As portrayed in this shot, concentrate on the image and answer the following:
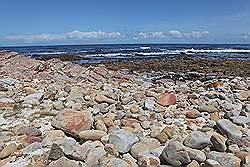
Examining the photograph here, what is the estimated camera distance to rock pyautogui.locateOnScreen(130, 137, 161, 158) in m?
4.63

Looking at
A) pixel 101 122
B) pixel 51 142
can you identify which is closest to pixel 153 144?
pixel 101 122

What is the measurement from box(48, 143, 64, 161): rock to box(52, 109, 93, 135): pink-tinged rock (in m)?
0.65

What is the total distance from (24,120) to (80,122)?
1.27 meters

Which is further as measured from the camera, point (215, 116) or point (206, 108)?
point (206, 108)

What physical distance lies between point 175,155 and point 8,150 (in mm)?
2237

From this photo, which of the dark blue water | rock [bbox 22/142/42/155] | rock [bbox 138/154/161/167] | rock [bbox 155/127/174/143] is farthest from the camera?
the dark blue water

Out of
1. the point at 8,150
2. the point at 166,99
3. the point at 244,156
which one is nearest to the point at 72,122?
the point at 8,150

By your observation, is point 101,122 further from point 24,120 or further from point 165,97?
point 165,97

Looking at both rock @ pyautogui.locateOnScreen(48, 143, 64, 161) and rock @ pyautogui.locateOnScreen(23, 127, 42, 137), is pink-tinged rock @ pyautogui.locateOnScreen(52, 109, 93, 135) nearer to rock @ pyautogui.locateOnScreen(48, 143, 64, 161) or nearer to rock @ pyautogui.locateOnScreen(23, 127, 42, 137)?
rock @ pyautogui.locateOnScreen(23, 127, 42, 137)

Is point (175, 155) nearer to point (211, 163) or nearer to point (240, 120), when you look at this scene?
point (211, 163)

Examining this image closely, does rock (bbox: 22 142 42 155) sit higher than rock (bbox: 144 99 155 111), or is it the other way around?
rock (bbox: 144 99 155 111)

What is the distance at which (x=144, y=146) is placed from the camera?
4.78 metres

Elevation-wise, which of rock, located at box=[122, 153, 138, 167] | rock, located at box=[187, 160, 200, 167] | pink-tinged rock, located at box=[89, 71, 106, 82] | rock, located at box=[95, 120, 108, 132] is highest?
rock, located at box=[95, 120, 108, 132]

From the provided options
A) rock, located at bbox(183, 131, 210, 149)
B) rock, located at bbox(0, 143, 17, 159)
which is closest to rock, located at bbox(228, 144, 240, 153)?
rock, located at bbox(183, 131, 210, 149)
